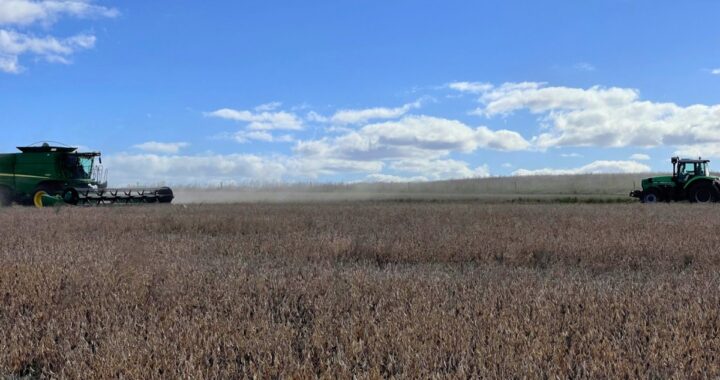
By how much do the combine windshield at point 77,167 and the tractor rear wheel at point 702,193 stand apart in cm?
2778

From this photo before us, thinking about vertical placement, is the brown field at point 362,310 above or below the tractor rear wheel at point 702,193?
below

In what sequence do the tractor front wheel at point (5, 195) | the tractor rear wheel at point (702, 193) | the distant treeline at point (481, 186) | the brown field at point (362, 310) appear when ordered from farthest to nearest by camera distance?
1. the distant treeline at point (481, 186)
2. the tractor rear wheel at point (702, 193)
3. the tractor front wheel at point (5, 195)
4. the brown field at point (362, 310)

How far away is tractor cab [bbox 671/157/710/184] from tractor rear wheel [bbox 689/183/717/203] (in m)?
0.60

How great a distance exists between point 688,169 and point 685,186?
147 centimetres

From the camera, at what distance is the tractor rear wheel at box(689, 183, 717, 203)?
25094 mm

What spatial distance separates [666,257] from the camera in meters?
7.93

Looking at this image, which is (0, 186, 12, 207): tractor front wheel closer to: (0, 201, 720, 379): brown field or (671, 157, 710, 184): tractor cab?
(0, 201, 720, 379): brown field

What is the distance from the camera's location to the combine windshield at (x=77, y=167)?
82.3 feet

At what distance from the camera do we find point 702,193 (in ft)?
83.0

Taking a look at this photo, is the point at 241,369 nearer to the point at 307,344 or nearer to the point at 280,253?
the point at 307,344

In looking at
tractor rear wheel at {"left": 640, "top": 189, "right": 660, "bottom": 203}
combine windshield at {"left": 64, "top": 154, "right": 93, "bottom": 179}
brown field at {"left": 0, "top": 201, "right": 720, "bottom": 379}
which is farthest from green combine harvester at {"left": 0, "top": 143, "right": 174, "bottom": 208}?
tractor rear wheel at {"left": 640, "top": 189, "right": 660, "bottom": 203}

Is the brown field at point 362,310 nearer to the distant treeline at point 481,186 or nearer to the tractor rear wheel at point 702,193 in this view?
the tractor rear wheel at point 702,193

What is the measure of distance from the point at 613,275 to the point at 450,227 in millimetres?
4628

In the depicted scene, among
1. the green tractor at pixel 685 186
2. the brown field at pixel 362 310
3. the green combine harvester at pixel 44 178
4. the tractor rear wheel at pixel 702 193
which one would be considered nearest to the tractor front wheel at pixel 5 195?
the green combine harvester at pixel 44 178
